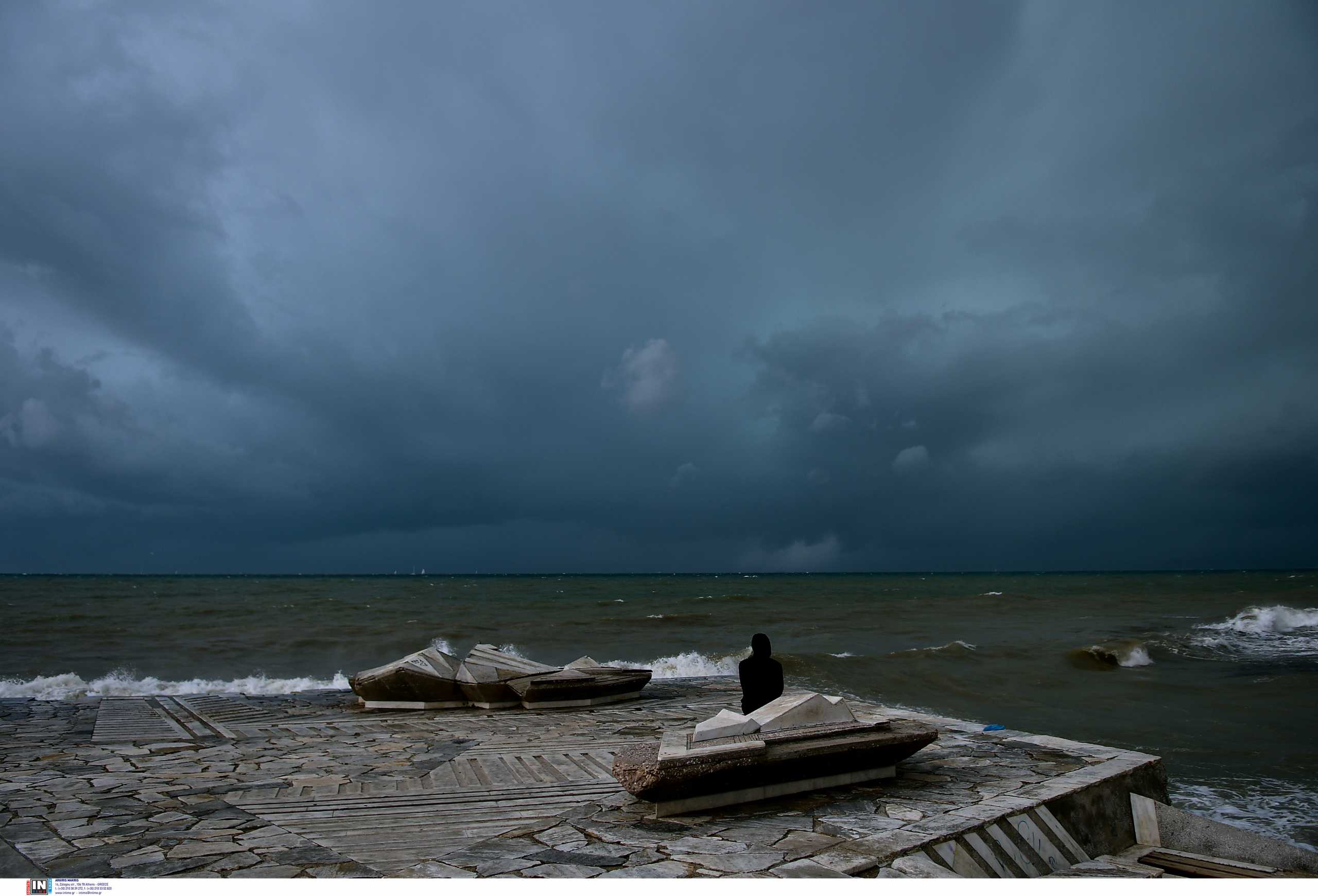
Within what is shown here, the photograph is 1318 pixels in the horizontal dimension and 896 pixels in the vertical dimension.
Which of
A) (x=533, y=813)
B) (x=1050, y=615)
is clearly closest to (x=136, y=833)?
(x=533, y=813)

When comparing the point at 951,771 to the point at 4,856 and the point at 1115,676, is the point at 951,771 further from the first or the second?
the point at 1115,676

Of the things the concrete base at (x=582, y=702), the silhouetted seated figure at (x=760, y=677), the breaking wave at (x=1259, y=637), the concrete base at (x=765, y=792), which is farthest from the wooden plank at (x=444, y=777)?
the breaking wave at (x=1259, y=637)

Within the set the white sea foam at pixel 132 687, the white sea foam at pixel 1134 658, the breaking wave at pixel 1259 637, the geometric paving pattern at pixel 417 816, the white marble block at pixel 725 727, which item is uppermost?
the white marble block at pixel 725 727

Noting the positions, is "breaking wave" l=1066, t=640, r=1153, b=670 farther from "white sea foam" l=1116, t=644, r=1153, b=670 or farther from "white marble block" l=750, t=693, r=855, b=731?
"white marble block" l=750, t=693, r=855, b=731

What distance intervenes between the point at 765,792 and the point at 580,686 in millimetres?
5790

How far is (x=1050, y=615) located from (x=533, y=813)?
40.5m

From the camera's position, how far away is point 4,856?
464 cm

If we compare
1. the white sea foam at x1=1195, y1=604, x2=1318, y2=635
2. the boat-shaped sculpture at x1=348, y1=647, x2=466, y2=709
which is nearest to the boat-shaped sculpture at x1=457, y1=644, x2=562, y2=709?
the boat-shaped sculpture at x1=348, y1=647, x2=466, y2=709

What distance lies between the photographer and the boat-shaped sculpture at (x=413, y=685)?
10.7m

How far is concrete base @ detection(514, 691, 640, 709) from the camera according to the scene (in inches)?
422

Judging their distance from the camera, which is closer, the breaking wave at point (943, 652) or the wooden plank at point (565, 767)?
the wooden plank at point (565, 767)

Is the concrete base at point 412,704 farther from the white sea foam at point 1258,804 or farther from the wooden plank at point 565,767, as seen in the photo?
the white sea foam at point 1258,804

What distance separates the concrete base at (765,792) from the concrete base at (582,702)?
18.4 feet

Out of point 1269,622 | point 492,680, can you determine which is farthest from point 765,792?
point 1269,622
